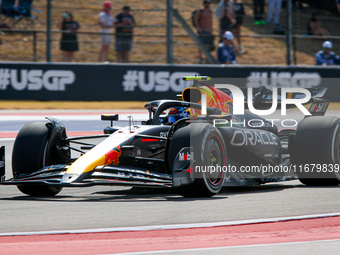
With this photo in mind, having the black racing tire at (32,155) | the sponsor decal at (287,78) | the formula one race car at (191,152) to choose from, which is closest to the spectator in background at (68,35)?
the sponsor decal at (287,78)

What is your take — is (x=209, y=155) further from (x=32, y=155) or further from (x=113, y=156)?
(x=32, y=155)

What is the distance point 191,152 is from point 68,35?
12459 millimetres

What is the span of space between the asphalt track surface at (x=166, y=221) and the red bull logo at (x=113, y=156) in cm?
37

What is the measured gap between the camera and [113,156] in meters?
6.52

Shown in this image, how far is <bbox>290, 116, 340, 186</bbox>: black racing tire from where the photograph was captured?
7129 millimetres

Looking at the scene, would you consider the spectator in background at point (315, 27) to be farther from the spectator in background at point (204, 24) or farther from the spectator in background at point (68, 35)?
the spectator in background at point (68, 35)

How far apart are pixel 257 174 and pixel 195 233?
252 cm

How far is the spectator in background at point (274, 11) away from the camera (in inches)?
761

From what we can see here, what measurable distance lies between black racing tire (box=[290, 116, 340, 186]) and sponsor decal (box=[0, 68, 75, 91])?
1154 cm

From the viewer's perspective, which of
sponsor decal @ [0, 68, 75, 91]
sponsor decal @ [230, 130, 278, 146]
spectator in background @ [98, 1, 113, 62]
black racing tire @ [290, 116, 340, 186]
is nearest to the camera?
sponsor decal @ [230, 130, 278, 146]

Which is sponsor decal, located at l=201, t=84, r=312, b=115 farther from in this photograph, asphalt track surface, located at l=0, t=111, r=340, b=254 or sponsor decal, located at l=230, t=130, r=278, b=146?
asphalt track surface, located at l=0, t=111, r=340, b=254

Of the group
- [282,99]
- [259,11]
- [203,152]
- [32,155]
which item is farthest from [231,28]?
[203,152]

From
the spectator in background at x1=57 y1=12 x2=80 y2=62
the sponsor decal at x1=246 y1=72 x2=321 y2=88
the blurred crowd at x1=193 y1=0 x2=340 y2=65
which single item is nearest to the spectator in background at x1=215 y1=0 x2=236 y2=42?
the blurred crowd at x1=193 y1=0 x2=340 y2=65

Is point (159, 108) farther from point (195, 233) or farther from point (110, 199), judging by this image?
point (195, 233)
